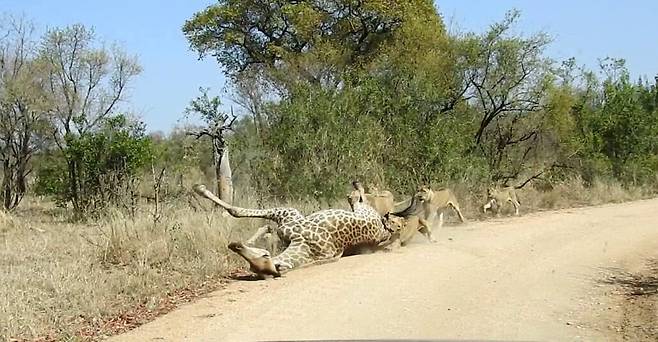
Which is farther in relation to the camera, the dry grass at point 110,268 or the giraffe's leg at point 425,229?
the giraffe's leg at point 425,229

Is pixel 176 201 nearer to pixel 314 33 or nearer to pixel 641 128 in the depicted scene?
pixel 314 33

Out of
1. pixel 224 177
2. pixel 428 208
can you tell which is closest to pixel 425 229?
pixel 428 208

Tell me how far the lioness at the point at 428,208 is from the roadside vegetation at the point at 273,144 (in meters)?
2.02

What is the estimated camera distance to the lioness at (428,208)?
555 inches

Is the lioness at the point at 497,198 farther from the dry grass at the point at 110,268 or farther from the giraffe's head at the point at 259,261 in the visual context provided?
the giraffe's head at the point at 259,261

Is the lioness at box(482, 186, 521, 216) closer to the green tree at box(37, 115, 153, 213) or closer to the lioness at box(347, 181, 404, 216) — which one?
the lioness at box(347, 181, 404, 216)

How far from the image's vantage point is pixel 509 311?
27.8 ft

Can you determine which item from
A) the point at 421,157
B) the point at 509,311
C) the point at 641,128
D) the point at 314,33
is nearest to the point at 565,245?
the point at 509,311

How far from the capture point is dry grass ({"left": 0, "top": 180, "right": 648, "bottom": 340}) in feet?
28.0

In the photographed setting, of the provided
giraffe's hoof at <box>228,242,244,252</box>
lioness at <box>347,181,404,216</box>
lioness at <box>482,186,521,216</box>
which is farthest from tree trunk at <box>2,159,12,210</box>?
giraffe's hoof at <box>228,242,244,252</box>

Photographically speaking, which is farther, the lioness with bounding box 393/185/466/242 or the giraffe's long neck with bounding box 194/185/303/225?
the lioness with bounding box 393/185/466/242

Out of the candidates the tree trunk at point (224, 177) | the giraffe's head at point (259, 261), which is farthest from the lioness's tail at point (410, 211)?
the giraffe's head at point (259, 261)

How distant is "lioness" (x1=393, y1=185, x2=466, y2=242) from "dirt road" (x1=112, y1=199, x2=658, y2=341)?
1.70 ft

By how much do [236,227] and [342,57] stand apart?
55.6 feet
